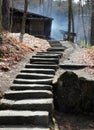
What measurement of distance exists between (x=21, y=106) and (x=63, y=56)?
192 inches

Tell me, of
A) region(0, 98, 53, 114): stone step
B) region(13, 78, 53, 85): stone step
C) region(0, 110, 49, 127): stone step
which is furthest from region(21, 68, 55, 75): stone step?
region(0, 110, 49, 127): stone step

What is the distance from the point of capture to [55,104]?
8.65m

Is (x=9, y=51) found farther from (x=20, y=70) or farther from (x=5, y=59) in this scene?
(x=20, y=70)

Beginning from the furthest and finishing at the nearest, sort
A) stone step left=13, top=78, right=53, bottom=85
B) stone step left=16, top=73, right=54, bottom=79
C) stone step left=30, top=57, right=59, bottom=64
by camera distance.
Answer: stone step left=30, top=57, right=59, bottom=64 → stone step left=16, top=73, right=54, bottom=79 → stone step left=13, top=78, right=53, bottom=85

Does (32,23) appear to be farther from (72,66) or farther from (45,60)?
(72,66)

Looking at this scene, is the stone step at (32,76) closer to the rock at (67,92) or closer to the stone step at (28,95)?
the rock at (67,92)

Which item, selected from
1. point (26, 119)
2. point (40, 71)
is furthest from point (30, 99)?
point (40, 71)

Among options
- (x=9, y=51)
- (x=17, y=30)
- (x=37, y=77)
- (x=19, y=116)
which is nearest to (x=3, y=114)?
(x=19, y=116)

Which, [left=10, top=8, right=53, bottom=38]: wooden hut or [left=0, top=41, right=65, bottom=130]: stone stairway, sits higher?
[left=10, top=8, right=53, bottom=38]: wooden hut

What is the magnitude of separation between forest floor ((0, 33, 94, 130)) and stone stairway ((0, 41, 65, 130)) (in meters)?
0.30

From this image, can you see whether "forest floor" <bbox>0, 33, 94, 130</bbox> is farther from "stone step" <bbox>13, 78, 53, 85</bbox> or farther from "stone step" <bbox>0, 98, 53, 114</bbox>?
"stone step" <bbox>0, 98, 53, 114</bbox>

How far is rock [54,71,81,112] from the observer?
8508 mm

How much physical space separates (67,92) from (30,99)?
120 centimetres

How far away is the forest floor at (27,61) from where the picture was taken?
8.23m
